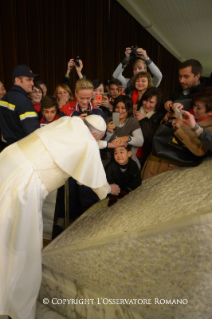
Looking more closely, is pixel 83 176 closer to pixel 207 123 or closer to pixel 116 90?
pixel 207 123

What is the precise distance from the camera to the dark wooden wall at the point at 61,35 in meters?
3.35

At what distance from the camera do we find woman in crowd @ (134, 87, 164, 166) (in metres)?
1.94

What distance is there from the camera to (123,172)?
1.75m

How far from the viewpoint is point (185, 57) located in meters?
10.7

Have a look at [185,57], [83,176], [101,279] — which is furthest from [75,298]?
[185,57]

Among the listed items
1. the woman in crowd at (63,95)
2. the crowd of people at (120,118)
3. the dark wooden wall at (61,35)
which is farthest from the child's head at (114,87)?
the dark wooden wall at (61,35)

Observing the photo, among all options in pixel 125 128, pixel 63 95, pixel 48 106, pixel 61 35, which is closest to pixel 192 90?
→ pixel 125 128

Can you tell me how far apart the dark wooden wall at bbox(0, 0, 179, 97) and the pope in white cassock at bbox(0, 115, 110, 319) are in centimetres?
272

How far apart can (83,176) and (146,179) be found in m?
0.73

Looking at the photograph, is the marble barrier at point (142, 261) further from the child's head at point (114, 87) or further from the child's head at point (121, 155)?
the child's head at point (114, 87)

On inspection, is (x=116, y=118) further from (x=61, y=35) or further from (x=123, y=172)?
(x=61, y=35)

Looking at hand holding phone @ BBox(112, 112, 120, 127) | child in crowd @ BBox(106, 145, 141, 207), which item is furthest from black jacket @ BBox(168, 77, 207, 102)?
child in crowd @ BBox(106, 145, 141, 207)

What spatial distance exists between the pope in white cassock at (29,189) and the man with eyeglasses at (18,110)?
0.83 m

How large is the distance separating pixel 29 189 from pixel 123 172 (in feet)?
2.70
